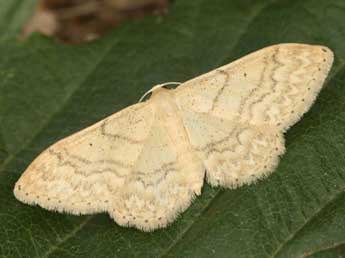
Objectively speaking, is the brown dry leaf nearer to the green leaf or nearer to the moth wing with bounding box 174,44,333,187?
the green leaf

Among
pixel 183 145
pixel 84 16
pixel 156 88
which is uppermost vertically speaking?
pixel 156 88

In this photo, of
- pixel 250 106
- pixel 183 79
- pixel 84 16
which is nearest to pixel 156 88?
pixel 183 79

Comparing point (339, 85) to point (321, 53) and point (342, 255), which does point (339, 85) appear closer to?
point (321, 53)

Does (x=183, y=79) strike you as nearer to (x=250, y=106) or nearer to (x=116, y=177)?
(x=250, y=106)

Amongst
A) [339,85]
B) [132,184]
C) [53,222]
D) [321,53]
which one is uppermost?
[321,53]

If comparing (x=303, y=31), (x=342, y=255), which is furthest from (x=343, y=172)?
(x=303, y=31)

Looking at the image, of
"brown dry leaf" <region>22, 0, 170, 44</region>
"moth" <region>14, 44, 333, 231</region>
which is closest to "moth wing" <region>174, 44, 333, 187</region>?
"moth" <region>14, 44, 333, 231</region>
